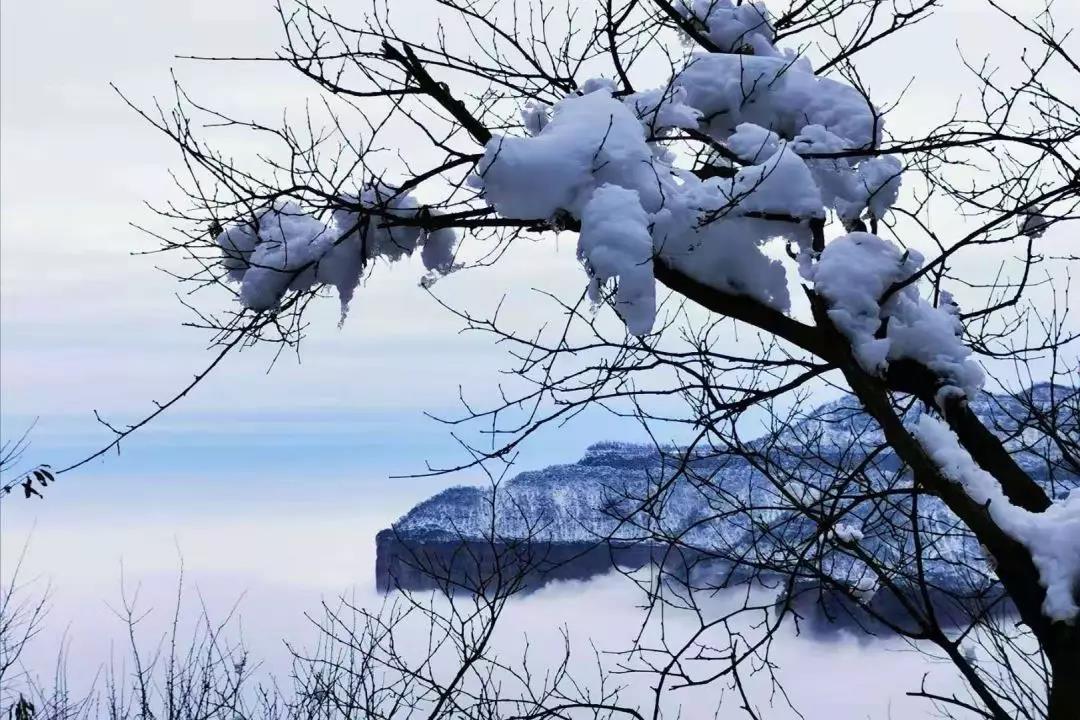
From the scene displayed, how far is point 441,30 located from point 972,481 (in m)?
3.56

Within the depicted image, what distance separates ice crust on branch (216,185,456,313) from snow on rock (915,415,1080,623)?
7.71ft

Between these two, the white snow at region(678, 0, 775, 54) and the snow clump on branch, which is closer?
the snow clump on branch

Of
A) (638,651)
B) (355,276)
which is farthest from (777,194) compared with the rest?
(638,651)

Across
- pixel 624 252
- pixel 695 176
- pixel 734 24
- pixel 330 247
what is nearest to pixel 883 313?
pixel 695 176

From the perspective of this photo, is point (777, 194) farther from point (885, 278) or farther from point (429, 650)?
point (429, 650)

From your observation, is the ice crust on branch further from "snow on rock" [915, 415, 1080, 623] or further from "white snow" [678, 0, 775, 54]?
"snow on rock" [915, 415, 1080, 623]

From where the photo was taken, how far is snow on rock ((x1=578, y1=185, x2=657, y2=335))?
A: 10.5 feet

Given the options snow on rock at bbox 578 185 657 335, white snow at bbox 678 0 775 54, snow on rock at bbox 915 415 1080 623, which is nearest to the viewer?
snow on rock at bbox 915 415 1080 623

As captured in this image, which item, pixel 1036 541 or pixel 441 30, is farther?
pixel 441 30

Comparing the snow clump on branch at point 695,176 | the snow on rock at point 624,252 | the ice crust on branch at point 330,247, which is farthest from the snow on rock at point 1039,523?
the ice crust on branch at point 330,247

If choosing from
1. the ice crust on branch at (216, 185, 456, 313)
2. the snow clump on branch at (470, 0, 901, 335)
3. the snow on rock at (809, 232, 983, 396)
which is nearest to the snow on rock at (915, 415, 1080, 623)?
the snow on rock at (809, 232, 983, 396)

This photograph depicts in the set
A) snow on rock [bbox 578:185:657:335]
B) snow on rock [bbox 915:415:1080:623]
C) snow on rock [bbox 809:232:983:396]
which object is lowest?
snow on rock [bbox 915:415:1080:623]

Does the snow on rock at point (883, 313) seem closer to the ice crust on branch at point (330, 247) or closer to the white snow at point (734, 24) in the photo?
the white snow at point (734, 24)

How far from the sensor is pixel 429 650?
20.0 ft
